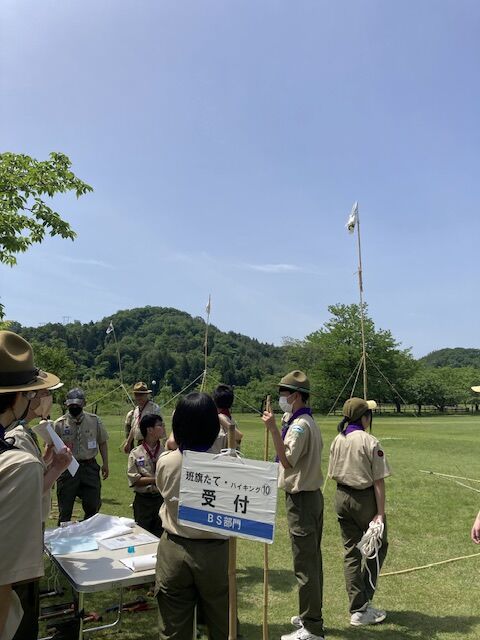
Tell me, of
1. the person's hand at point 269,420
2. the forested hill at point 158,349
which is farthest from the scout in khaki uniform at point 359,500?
the forested hill at point 158,349

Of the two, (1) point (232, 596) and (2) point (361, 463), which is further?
(2) point (361, 463)

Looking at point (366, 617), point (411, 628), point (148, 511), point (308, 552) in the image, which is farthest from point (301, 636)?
point (148, 511)

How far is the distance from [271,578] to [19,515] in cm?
502

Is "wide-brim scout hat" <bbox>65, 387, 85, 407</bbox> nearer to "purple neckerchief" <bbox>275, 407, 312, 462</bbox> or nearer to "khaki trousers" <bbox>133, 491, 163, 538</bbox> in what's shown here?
"khaki trousers" <bbox>133, 491, 163, 538</bbox>

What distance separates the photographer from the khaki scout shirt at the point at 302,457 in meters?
4.37

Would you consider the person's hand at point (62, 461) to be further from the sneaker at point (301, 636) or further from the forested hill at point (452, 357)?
the forested hill at point (452, 357)

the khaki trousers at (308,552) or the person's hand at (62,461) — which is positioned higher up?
the person's hand at (62,461)

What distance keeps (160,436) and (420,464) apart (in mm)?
12009

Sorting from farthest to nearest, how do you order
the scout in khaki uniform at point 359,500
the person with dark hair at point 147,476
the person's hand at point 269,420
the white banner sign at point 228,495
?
the person with dark hair at point 147,476 → the scout in khaki uniform at point 359,500 → the person's hand at point 269,420 → the white banner sign at point 228,495

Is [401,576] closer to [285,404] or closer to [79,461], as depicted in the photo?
[285,404]

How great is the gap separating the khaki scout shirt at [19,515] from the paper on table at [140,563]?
6.01 ft

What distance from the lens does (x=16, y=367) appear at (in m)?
2.15

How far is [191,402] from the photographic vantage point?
2855 mm

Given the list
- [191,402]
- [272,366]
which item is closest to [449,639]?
[191,402]
